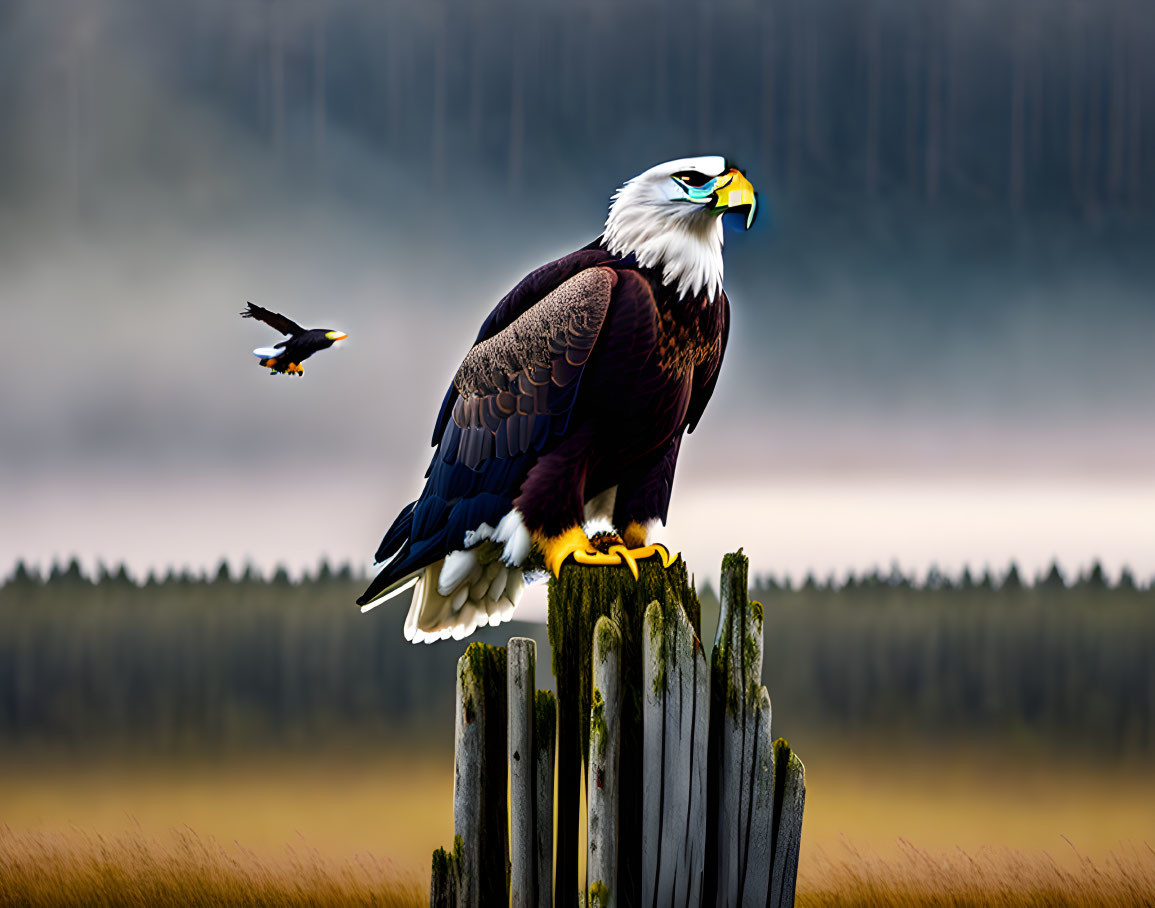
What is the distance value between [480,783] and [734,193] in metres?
2.18

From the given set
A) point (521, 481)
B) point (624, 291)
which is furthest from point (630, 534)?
point (624, 291)

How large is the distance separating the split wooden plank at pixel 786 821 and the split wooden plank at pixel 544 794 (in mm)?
701

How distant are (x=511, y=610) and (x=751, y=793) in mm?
1504

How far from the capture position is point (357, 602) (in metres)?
4.11

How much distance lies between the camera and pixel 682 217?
3.60m

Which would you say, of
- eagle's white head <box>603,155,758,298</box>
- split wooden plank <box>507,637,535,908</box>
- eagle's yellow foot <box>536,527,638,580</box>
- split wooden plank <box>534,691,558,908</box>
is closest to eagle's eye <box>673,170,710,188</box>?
eagle's white head <box>603,155,758,298</box>

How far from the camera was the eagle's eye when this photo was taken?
11.5 ft

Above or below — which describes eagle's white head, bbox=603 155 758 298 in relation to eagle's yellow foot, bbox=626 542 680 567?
above

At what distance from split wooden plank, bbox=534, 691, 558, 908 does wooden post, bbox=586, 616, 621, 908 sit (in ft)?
0.75

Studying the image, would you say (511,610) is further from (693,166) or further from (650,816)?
(693,166)

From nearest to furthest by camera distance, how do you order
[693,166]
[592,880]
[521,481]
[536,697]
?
[592,880]
[536,697]
[693,166]
[521,481]

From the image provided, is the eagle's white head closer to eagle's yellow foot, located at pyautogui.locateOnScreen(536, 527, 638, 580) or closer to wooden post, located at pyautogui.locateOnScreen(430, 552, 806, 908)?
eagle's yellow foot, located at pyautogui.locateOnScreen(536, 527, 638, 580)

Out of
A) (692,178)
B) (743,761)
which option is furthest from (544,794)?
(692,178)

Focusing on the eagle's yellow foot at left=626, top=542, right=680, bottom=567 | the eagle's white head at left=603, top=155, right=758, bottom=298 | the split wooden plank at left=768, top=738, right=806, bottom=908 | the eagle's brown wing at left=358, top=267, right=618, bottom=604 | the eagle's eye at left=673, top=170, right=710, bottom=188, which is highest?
the eagle's eye at left=673, top=170, right=710, bottom=188
